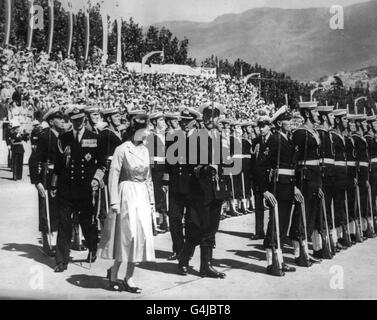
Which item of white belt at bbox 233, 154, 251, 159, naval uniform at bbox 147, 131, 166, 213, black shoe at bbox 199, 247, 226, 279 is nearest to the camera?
black shoe at bbox 199, 247, 226, 279

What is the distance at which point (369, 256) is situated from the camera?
380 inches

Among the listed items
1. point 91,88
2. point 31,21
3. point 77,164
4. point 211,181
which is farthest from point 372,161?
point 31,21

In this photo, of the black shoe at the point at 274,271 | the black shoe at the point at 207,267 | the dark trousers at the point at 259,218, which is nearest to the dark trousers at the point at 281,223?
the black shoe at the point at 274,271

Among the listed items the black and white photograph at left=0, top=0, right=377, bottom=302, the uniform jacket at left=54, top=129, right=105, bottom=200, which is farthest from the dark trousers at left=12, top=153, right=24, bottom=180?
the uniform jacket at left=54, top=129, right=105, bottom=200

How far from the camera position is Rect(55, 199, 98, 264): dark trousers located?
8.12 m

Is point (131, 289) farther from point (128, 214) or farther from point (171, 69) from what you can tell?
point (171, 69)

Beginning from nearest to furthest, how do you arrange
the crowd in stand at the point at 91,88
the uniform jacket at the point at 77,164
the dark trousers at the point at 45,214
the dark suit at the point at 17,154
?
1. the uniform jacket at the point at 77,164
2. the dark trousers at the point at 45,214
3. the dark suit at the point at 17,154
4. the crowd in stand at the point at 91,88

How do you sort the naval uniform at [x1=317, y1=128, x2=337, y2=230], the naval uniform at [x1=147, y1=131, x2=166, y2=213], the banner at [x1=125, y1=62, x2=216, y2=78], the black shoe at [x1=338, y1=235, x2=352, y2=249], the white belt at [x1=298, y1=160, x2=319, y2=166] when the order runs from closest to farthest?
the white belt at [x1=298, y1=160, x2=319, y2=166]
the naval uniform at [x1=317, y1=128, x2=337, y2=230]
the black shoe at [x1=338, y1=235, x2=352, y2=249]
the naval uniform at [x1=147, y1=131, x2=166, y2=213]
the banner at [x1=125, y1=62, x2=216, y2=78]

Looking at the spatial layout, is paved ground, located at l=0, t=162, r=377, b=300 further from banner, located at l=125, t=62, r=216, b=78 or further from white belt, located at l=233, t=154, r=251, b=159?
banner, located at l=125, t=62, r=216, b=78

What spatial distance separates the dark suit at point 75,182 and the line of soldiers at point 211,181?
13 millimetres

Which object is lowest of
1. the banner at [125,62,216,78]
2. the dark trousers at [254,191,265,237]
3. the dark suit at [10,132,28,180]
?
the dark trousers at [254,191,265,237]

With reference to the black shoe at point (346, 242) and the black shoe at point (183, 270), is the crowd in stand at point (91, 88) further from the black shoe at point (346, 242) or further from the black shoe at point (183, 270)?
the black shoe at point (183, 270)

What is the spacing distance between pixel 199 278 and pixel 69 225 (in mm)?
1825

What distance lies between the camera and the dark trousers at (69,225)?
320 inches
